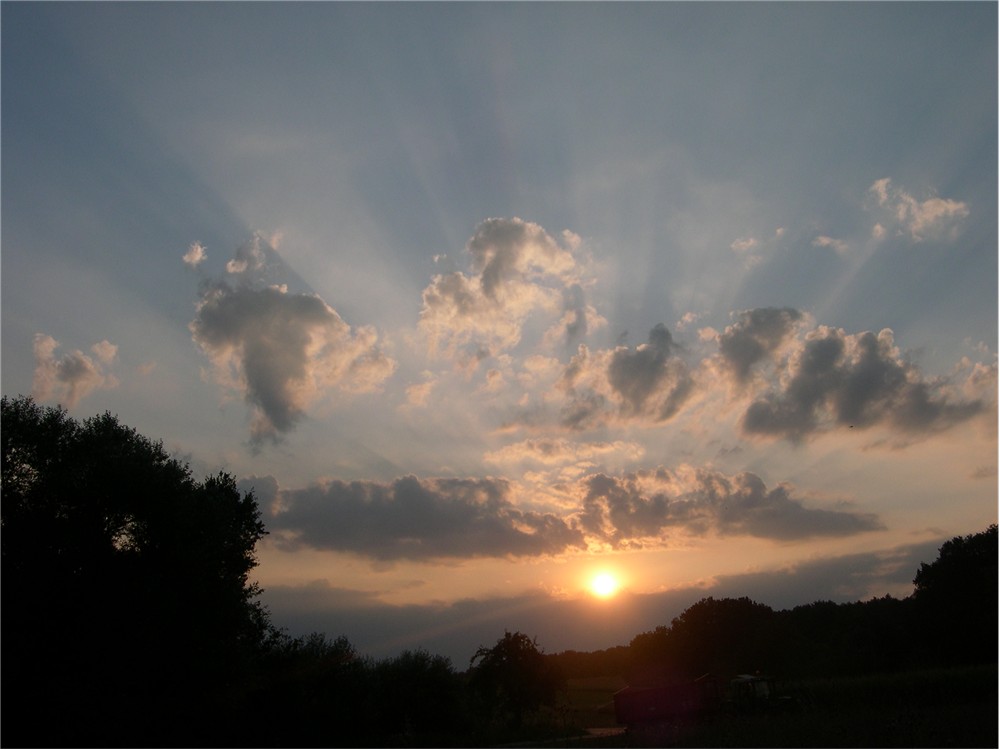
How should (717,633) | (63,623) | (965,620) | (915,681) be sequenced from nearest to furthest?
(63,623)
(915,681)
(965,620)
(717,633)

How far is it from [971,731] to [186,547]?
30787 mm

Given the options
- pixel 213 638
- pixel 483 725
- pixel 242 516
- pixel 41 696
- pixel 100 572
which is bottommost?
pixel 483 725

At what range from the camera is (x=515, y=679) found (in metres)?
52.8

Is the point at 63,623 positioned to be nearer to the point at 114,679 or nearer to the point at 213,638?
the point at 114,679

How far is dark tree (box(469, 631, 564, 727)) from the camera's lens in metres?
52.4

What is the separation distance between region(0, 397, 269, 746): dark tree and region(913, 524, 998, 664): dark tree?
70730 mm

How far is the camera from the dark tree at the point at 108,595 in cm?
2547

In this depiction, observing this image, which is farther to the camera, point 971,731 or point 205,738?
point 205,738

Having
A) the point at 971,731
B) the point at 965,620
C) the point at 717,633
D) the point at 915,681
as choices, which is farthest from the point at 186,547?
the point at 717,633

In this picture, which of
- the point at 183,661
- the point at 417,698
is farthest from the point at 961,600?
the point at 183,661

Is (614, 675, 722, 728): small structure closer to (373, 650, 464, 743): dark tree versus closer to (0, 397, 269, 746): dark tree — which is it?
(373, 650, 464, 743): dark tree

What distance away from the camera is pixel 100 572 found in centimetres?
2797

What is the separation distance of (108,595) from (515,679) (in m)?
33.9

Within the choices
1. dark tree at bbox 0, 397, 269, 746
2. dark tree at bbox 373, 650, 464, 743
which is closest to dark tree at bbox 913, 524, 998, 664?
dark tree at bbox 373, 650, 464, 743
